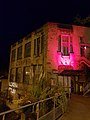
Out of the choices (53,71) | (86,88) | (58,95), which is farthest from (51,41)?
(58,95)

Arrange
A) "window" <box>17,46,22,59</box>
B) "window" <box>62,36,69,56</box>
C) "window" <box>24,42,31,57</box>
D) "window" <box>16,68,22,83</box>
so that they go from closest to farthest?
"window" <box>62,36,69,56</box> < "window" <box>24,42,31,57</box> < "window" <box>16,68,22,83</box> < "window" <box>17,46,22,59</box>

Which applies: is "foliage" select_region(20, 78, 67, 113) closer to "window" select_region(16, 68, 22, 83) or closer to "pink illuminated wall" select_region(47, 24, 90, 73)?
Answer: "pink illuminated wall" select_region(47, 24, 90, 73)

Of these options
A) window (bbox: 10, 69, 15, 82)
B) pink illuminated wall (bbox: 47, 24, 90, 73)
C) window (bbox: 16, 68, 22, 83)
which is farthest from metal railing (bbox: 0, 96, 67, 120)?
window (bbox: 10, 69, 15, 82)

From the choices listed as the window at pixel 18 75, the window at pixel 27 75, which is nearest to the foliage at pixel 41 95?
the window at pixel 27 75

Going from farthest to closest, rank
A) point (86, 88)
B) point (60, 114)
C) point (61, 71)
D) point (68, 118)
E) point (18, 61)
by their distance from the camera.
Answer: point (18, 61) → point (61, 71) → point (86, 88) → point (60, 114) → point (68, 118)

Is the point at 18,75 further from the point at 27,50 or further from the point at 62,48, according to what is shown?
the point at 62,48

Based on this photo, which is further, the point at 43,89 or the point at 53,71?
the point at 53,71

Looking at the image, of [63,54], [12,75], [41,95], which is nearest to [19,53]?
[12,75]

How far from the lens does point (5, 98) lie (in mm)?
23062

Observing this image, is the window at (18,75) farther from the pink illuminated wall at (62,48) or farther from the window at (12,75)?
the pink illuminated wall at (62,48)

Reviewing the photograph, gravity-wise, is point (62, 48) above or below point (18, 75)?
above

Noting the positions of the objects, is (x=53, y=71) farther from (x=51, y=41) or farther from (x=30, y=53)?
(x=30, y=53)

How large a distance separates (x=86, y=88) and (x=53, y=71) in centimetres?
385

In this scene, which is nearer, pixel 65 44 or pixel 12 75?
pixel 65 44
